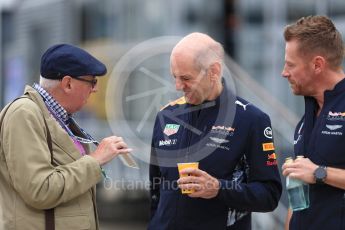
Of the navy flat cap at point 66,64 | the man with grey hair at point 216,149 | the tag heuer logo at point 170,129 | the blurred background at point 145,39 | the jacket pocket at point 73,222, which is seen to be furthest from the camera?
the blurred background at point 145,39

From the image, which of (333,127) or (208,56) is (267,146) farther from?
(208,56)

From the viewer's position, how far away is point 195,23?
11664 millimetres

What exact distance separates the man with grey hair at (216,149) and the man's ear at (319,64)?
0.41 meters

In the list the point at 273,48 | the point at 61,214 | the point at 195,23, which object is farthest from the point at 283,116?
the point at 61,214

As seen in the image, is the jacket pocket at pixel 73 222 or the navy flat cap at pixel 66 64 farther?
the navy flat cap at pixel 66 64

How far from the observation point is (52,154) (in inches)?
145

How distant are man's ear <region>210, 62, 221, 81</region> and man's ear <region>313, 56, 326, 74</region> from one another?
1.79 ft

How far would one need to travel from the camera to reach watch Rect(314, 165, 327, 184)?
356 cm

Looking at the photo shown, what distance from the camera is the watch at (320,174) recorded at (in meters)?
3.56

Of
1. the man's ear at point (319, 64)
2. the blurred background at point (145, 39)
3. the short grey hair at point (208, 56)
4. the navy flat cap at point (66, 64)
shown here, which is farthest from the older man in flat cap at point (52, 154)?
the blurred background at point (145, 39)

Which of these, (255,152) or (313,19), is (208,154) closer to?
(255,152)

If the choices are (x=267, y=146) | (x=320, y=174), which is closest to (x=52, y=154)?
(x=267, y=146)

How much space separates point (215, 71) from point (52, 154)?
1.00 m

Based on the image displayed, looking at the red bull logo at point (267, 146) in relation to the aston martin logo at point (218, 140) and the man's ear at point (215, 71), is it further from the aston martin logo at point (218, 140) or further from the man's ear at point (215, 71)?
the man's ear at point (215, 71)
